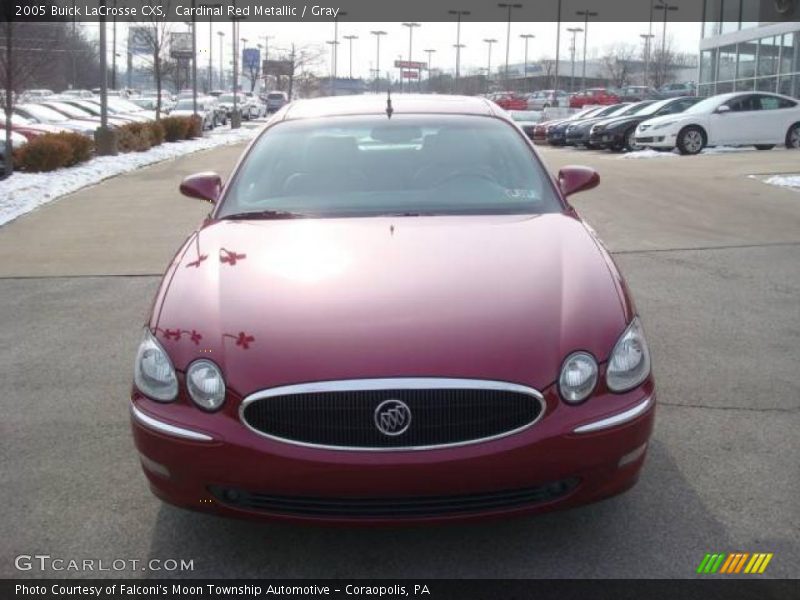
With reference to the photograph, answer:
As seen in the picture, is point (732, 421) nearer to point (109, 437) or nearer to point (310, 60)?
point (109, 437)

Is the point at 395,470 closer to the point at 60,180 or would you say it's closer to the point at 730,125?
the point at 60,180

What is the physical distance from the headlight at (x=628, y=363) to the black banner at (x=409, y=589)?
0.65 meters

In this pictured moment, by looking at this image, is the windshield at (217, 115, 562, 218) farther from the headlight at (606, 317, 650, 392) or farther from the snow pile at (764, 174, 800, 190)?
the snow pile at (764, 174, 800, 190)

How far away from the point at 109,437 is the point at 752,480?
2.87 metres

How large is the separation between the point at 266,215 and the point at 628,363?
1.90 meters

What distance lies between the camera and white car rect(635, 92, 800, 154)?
2103 centimetres

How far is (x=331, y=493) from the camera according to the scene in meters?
2.87

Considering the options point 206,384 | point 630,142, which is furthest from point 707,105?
point 206,384

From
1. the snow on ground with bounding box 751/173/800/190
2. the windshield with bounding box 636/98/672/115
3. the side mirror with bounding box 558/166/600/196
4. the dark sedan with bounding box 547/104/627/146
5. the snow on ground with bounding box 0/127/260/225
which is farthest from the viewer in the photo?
the dark sedan with bounding box 547/104/627/146

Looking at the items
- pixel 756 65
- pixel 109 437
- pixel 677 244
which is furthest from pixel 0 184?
pixel 756 65

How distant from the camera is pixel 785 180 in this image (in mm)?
13711

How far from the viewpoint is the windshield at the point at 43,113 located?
22.5 metres

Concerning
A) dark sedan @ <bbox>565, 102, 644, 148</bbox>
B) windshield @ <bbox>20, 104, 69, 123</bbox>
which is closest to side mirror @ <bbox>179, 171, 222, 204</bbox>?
windshield @ <bbox>20, 104, 69, 123</bbox>

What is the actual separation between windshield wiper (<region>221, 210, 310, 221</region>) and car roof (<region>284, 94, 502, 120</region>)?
3.41 ft
